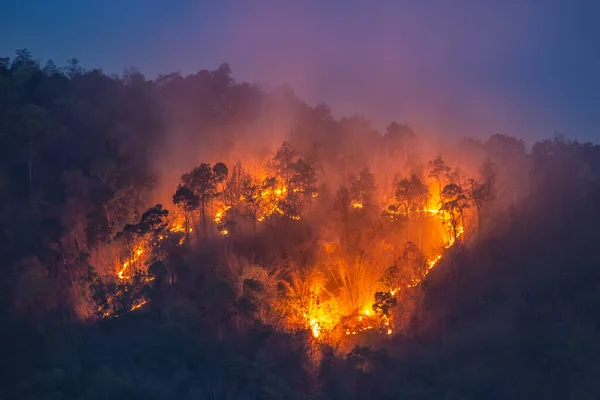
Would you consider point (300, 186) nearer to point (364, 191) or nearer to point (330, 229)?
point (330, 229)

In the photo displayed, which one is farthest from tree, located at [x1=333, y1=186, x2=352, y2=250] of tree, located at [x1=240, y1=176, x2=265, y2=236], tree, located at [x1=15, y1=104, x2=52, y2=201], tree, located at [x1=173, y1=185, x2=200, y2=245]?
tree, located at [x1=15, y1=104, x2=52, y2=201]

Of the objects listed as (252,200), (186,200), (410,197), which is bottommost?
(410,197)

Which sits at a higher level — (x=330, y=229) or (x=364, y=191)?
(x=364, y=191)

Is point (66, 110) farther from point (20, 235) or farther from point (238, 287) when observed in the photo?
point (238, 287)

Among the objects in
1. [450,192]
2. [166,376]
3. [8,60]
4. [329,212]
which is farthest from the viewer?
[8,60]

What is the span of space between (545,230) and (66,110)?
2893 cm

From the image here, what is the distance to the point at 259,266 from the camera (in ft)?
92.8

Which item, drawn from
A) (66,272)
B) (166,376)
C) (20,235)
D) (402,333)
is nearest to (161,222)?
(66,272)

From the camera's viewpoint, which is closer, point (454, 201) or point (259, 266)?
point (259, 266)

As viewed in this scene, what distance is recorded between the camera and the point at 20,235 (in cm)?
2936

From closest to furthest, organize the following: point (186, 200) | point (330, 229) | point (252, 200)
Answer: point (186, 200) < point (252, 200) < point (330, 229)

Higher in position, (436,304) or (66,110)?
(66,110)

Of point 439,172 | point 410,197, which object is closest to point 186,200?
point 410,197

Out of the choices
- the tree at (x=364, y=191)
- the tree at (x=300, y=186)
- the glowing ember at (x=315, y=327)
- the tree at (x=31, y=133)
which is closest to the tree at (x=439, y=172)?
the tree at (x=364, y=191)
